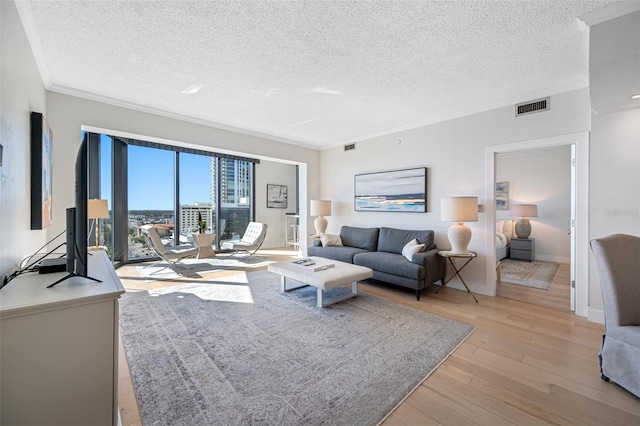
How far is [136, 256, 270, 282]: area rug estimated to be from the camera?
457 cm

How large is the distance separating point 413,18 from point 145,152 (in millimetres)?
5706

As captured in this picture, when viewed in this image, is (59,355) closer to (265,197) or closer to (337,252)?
(337,252)

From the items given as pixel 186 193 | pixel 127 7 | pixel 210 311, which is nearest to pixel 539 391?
pixel 210 311

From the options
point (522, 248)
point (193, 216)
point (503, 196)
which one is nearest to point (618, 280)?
point (522, 248)

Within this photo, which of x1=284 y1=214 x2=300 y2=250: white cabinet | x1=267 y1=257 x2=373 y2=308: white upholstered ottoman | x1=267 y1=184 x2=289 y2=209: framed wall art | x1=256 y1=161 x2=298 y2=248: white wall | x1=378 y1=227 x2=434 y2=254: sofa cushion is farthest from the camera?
x1=284 y1=214 x2=300 y2=250: white cabinet

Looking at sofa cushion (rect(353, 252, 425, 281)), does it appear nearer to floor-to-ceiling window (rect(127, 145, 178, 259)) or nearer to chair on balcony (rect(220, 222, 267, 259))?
chair on balcony (rect(220, 222, 267, 259))

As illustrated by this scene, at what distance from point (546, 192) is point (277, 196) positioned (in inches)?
264

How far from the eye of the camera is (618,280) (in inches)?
72.0

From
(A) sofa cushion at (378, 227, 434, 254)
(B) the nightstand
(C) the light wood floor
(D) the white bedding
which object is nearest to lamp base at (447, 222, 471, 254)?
(A) sofa cushion at (378, 227, 434, 254)

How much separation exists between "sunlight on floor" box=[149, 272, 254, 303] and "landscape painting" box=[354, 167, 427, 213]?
2739 millimetres

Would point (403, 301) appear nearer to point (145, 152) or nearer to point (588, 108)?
point (588, 108)

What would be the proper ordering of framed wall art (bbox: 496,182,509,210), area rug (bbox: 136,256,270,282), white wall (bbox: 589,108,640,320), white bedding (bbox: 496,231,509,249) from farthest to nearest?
framed wall art (bbox: 496,182,509,210)
white bedding (bbox: 496,231,509,249)
area rug (bbox: 136,256,270,282)
white wall (bbox: 589,108,640,320)

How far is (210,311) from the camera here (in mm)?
3023

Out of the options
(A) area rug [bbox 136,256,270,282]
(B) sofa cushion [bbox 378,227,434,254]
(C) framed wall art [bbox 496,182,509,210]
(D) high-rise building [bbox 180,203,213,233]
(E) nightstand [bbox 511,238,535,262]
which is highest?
(C) framed wall art [bbox 496,182,509,210]
